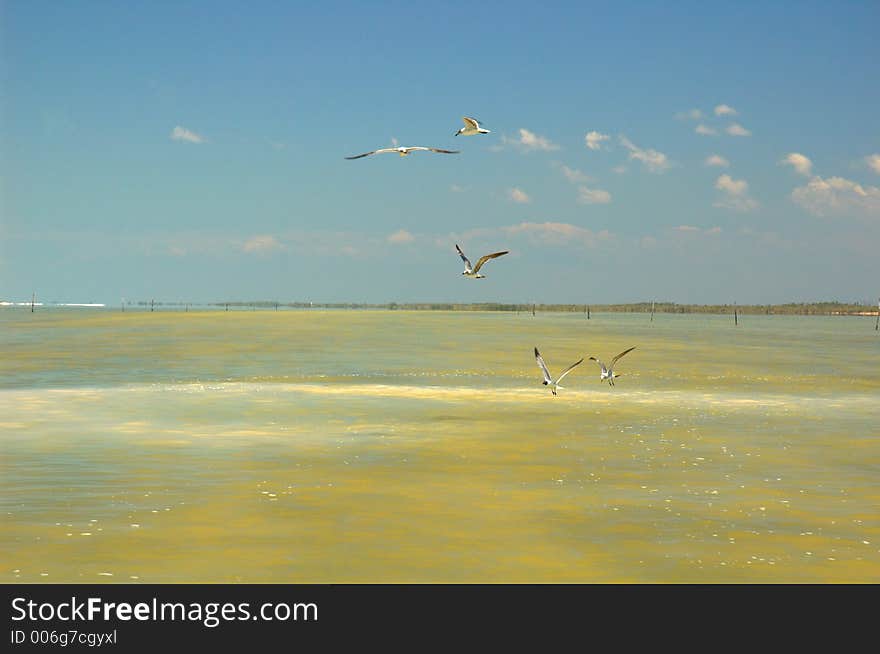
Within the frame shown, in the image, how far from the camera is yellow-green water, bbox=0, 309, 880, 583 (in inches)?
488

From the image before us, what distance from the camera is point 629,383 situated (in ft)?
128

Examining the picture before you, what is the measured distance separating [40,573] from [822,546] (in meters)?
9.96

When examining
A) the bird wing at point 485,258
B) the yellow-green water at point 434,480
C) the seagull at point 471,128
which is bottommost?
the yellow-green water at point 434,480

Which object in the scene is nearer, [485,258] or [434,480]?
[434,480]

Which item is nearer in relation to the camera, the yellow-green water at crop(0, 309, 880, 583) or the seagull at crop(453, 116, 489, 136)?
the yellow-green water at crop(0, 309, 880, 583)

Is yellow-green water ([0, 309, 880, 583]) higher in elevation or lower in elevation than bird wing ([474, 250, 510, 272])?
lower

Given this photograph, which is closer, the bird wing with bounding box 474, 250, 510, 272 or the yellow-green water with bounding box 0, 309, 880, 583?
the yellow-green water with bounding box 0, 309, 880, 583

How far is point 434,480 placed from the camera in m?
18.0

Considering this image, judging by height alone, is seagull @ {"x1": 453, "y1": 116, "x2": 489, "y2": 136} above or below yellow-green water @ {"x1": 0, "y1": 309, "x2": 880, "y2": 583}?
above

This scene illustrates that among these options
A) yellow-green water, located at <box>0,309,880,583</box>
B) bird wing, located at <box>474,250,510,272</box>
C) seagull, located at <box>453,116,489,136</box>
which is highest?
seagull, located at <box>453,116,489,136</box>

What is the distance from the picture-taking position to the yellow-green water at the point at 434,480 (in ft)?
40.6

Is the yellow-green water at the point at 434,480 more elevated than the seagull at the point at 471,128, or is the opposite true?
the seagull at the point at 471,128
